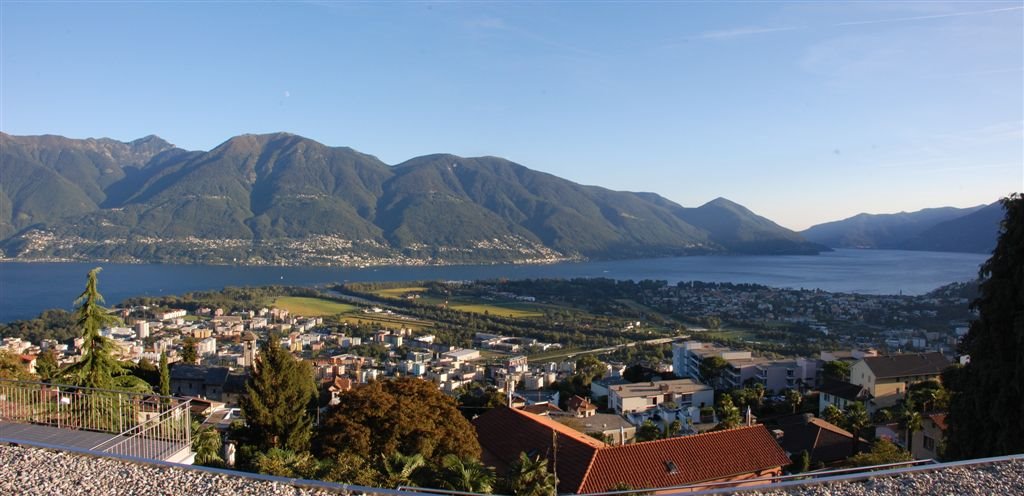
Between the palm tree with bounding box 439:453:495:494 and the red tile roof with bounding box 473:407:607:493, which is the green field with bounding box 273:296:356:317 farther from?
the palm tree with bounding box 439:453:495:494

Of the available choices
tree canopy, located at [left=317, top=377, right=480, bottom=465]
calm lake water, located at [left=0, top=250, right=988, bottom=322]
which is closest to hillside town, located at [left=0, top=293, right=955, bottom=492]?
tree canopy, located at [left=317, top=377, right=480, bottom=465]

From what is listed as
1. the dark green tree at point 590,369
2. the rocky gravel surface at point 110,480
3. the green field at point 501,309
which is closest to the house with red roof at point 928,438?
the rocky gravel surface at point 110,480

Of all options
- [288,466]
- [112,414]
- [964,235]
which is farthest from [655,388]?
[964,235]

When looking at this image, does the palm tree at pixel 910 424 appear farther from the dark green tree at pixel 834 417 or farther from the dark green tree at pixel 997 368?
the dark green tree at pixel 997 368

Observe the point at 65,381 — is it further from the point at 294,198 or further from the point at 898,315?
the point at 294,198

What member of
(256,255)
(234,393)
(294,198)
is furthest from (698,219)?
(234,393)

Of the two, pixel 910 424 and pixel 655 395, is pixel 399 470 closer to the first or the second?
pixel 910 424

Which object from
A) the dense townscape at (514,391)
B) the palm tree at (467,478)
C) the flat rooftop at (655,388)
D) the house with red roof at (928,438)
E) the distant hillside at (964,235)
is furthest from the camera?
the distant hillside at (964,235)
